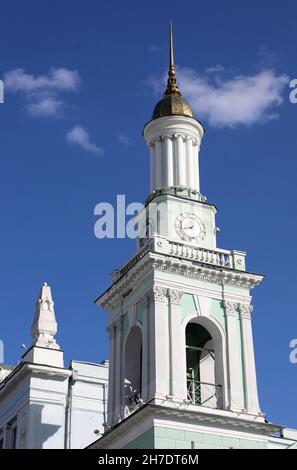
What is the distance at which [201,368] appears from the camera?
4275 cm

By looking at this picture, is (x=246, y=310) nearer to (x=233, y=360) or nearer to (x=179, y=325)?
(x=233, y=360)

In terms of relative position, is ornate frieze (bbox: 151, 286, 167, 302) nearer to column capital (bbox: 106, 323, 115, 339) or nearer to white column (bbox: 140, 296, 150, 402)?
white column (bbox: 140, 296, 150, 402)

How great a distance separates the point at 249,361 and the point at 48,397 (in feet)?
39.9

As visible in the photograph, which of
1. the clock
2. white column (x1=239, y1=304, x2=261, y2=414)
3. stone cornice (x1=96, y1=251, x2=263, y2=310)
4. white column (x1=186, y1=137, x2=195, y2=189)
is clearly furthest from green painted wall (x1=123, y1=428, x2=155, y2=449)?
white column (x1=186, y1=137, x2=195, y2=189)

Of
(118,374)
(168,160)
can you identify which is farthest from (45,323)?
(168,160)

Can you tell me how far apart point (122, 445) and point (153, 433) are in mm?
2217

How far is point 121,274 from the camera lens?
43.6m

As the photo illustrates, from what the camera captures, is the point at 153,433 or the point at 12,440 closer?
the point at 153,433

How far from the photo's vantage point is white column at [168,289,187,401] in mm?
38719

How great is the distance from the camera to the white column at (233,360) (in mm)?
39750
